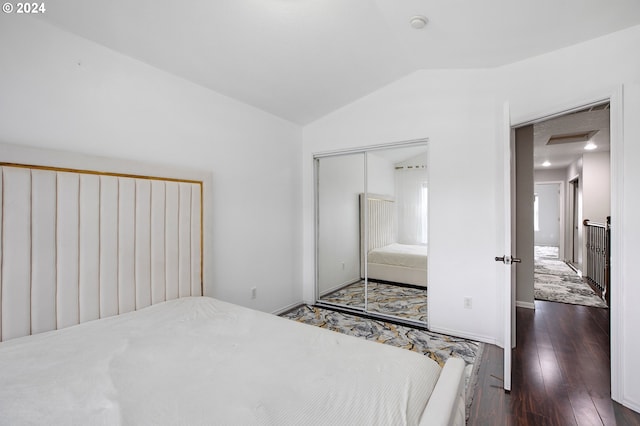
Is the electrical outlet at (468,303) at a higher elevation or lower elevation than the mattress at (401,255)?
lower

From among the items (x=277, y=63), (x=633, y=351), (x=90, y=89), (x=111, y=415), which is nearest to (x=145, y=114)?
(x=90, y=89)

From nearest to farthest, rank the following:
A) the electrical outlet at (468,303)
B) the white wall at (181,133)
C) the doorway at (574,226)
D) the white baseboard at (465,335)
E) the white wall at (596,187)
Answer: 1. the white wall at (181,133)
2. the white baseboard at (465,335)
3. the electrical outlet at (468,303)
4. the white wall at (596,187)
5. the doorway at (574,226)

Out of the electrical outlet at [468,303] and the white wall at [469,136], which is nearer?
the white wall at [469,136]

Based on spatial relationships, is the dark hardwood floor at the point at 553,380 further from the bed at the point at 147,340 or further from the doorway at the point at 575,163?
the bed at the point at 147,340

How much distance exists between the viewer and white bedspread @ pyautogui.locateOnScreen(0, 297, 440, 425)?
104cm

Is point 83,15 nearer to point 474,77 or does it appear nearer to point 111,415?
point 111,415

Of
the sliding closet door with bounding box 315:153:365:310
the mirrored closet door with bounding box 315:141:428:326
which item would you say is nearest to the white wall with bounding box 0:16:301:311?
the sliding closet door with bounding box 315:153:365:310

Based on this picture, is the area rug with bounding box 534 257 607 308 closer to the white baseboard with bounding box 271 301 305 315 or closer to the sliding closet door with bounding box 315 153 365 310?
the sliding closet door with bounding box 315 153 365 310

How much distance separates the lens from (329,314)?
12.0 ft

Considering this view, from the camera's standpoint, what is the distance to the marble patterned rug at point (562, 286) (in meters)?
4.15

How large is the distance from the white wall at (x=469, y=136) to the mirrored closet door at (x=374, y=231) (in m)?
0.22

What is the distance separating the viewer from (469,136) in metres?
2.99

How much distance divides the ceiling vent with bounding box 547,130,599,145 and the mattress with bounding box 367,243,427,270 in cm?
319

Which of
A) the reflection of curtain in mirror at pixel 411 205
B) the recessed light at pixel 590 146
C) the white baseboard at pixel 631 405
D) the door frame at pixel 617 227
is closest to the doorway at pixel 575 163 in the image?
the recessed light at pixel 590 146
